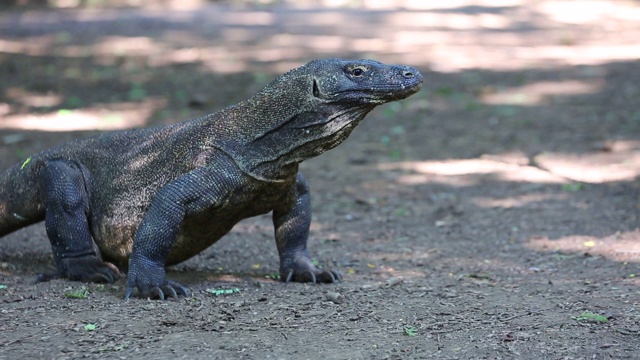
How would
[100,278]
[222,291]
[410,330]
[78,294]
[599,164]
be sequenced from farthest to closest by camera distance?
[599,164] → [100,278] → [222,291] → [78,294] → [410,330]

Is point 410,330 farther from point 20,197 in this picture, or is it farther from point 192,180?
point 20,197

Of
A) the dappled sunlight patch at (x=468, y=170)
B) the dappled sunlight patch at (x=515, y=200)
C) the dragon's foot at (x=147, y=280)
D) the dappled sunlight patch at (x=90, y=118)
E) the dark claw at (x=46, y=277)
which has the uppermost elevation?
the dragon's foot at (x=147, y=280)

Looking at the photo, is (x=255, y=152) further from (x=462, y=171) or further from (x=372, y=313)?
(x=462, y=171)

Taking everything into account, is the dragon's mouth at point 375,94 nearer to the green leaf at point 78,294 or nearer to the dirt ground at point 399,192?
the dirt ground at point 399,192

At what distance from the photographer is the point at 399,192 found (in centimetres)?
798

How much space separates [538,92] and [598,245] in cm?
584

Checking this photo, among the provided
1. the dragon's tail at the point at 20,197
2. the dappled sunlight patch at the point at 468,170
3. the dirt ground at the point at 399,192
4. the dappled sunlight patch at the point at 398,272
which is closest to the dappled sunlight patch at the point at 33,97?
the dirt ground at the point at 399,192

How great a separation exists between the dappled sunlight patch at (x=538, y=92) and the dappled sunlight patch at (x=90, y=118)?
4.10 meters

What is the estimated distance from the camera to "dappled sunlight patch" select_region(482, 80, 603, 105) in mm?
11203

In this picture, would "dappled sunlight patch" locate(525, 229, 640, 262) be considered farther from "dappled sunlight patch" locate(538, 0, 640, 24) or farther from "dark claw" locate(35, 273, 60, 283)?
"dappled sunlight patch" locate(538, 0, 640, 24)

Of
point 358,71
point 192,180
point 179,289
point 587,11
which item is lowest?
point 587,11

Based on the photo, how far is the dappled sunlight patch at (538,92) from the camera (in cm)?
1120

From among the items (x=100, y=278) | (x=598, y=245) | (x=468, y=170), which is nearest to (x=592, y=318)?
(x=598, y=245)

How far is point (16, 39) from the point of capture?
51.9ft
